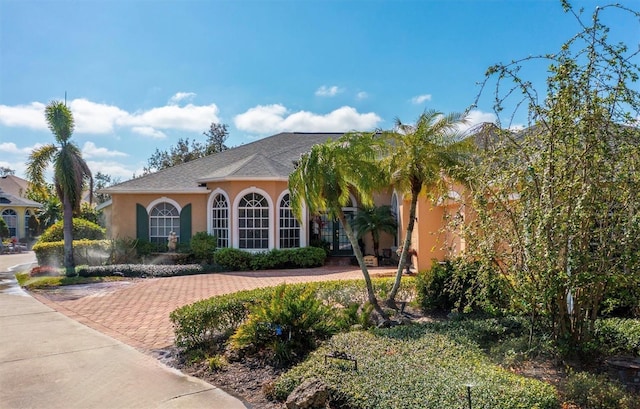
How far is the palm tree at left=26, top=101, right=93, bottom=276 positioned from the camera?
16.8 meters

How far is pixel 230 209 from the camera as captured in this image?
1908cm

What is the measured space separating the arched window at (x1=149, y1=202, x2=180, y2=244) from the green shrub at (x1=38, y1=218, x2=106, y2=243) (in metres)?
3.18

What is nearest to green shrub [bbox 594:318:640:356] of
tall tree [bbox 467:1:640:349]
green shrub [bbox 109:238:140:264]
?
tall tree [bbox 467:1:640:349]

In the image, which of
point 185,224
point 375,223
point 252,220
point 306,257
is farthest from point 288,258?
point 185,224

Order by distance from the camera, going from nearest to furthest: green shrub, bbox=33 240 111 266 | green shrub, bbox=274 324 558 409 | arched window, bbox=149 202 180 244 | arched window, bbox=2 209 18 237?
green shrub, bbox=274 324 558 409 → green shrub, bbox=33 240 111 266 → arched window, bbox=149 202 180 244 → arched window, bbox=2 209 18 237

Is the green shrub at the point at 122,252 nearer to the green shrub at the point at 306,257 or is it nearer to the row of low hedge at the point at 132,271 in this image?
the row of low hedge at the point at 132,271

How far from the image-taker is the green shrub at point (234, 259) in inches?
705

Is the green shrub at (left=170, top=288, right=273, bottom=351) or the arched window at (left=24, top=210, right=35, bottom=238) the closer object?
the green shrub at (left=170, top=288, right=273, bottom=351)

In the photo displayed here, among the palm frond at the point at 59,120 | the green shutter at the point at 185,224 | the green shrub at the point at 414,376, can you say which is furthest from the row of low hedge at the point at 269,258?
the green shrub at the point at 414,376

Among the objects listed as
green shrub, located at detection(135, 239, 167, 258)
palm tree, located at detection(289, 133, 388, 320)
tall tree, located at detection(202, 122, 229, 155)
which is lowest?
green shrub, located at detection(135, 239, 167, 258)

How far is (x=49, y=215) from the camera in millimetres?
36875

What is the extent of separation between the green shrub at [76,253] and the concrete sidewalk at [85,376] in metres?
11.0

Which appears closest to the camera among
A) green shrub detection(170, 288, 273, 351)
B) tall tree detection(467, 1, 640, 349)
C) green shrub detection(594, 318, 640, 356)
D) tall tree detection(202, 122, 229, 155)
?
tall tree detection(467, 1, 640, 349)

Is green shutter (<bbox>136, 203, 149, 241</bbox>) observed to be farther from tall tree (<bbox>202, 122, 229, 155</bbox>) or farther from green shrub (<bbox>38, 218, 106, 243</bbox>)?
tall tree (<bbox>202, 122, 229, 155</bbox>)
